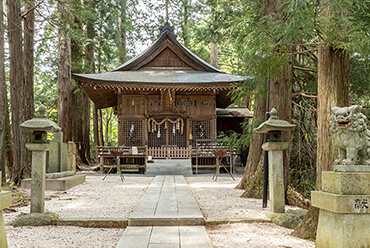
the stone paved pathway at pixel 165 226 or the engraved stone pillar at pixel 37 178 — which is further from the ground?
the engraved stone pillar at pixel 37 178

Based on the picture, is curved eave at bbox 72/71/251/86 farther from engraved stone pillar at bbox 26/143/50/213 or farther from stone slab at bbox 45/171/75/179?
engraved stone pillar at bbox 26/143/50/213

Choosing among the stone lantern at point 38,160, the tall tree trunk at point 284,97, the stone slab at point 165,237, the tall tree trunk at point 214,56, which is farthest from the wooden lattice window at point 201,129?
the stone slab at point 165,237

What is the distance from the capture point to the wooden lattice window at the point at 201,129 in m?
17.1

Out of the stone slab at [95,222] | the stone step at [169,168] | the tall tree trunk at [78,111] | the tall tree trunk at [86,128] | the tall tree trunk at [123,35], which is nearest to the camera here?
the stone slab at [95,222]

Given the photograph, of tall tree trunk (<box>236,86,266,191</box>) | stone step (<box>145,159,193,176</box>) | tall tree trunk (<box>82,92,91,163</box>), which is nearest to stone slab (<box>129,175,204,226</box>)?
tall tree trunk (<box>236,86,266,191</box>)

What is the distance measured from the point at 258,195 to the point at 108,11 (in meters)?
17.8

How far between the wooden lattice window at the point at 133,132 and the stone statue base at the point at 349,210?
14146mm

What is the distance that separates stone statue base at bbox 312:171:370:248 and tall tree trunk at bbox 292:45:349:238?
934mm

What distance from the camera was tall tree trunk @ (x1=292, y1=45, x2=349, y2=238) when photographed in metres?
4.04

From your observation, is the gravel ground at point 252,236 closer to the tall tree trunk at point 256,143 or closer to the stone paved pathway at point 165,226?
the stone paved pathway at point 165,226

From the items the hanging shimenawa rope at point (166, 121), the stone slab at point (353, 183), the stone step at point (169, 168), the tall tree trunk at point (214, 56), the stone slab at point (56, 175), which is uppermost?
the tall tree trunk at point (214, 56)

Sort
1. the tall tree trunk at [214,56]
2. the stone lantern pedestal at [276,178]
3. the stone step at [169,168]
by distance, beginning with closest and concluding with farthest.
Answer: the stone lantern pedestal at [276,178] < the stone step at [169,168] < the tall tree trunk at [214,56]

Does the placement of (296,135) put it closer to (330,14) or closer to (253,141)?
(253,141)

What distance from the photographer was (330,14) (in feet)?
14.0
